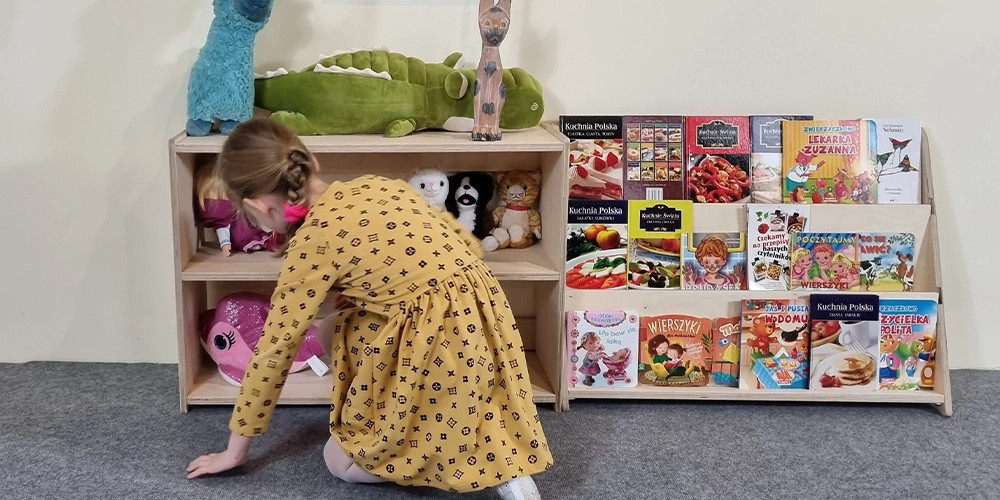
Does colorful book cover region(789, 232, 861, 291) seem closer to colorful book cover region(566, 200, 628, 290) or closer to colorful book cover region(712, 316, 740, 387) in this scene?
colorful book cover region(712, 316, 740, 387)

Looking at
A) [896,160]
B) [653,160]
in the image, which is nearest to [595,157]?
[653,160]

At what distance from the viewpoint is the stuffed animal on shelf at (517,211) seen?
7.06ft

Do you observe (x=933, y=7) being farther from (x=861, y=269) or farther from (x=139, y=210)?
(x=139, y=210)

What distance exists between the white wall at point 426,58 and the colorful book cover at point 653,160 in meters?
0.11

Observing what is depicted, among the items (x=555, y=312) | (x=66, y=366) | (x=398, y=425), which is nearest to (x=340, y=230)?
(x=398, y=425)

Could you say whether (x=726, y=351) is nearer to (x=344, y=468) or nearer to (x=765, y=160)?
(x=765, y=160)

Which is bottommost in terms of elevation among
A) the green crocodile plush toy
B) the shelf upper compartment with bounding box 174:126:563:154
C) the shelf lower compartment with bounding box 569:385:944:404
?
the shelf lower compartment with bounding box 569:385:944:404

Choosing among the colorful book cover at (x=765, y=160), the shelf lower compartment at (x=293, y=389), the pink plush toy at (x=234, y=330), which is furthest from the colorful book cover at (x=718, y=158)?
the pink plush toy at (x=234, y=330)

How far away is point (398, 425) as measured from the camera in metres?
1.50

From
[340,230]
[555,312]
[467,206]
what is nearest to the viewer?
[340,230]

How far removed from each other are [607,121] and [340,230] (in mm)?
863

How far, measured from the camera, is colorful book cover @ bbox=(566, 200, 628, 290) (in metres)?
2.06

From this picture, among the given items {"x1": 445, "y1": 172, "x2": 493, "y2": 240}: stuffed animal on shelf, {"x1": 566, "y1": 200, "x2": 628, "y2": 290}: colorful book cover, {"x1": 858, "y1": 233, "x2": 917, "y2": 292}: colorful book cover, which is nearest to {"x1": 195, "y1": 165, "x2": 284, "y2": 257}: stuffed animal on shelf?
{"x1": 445, "y1": 172, "x2": 493, "y2": 240}: stuffed animal on shelf

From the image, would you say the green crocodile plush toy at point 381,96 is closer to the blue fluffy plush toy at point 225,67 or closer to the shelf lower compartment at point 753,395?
the blue fluffy plush toy at point 225,67
